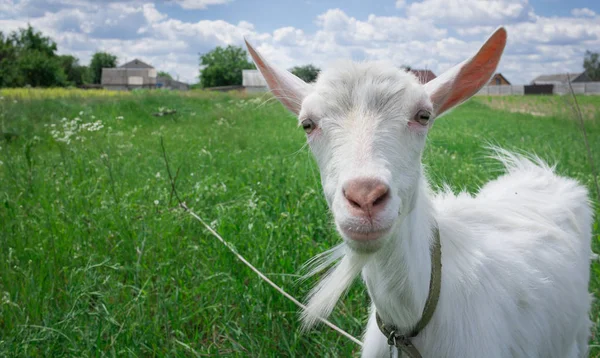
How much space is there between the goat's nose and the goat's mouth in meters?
0.05

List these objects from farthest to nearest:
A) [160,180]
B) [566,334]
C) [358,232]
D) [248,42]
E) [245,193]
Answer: [160,180], [245,193], [566,334], [248,42], [358,232]

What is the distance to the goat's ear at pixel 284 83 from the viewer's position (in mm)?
2094

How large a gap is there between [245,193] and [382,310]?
2.76 metres

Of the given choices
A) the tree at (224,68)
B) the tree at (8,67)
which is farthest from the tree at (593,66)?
the tree at (8,67)

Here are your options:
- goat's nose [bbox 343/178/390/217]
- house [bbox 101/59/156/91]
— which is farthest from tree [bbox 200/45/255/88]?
goat's nose [bbox 343/178/390/217]

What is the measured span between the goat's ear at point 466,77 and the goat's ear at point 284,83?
54cm

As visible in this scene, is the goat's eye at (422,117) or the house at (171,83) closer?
the goat's eye at (422,117)

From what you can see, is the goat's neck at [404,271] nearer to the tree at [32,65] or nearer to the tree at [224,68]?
the tree at [32,65]

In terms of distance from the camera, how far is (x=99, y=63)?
88.6 meters

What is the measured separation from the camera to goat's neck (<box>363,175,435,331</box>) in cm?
176

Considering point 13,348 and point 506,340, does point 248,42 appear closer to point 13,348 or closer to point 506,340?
point 506,340

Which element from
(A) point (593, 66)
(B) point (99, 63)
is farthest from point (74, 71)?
(A) point (593, 66)

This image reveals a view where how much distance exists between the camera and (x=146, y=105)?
15.6 meters

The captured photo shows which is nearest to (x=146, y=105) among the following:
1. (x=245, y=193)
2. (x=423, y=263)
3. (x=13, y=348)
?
(x=245, y=193)
